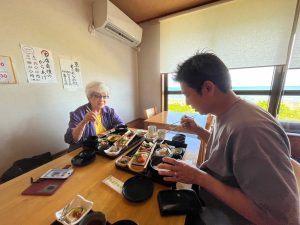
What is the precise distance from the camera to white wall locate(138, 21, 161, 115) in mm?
2762

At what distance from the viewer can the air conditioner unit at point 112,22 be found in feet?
6.13

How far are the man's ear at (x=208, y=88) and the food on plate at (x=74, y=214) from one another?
Result: 0.74 m

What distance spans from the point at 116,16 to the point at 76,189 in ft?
7.22

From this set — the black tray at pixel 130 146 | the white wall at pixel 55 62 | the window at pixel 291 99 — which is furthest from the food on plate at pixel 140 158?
the window at pixel 291 99

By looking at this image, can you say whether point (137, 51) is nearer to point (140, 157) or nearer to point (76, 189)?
point (140, 157)

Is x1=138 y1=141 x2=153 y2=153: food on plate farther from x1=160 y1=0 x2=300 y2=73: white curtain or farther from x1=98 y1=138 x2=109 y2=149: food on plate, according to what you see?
x1=160 y1=0 x2=300 y2=73: white curtain

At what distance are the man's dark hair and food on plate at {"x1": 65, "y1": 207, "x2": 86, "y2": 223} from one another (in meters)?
0.74

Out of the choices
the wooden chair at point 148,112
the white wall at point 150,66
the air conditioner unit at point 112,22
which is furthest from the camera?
the white wall at point 150,66

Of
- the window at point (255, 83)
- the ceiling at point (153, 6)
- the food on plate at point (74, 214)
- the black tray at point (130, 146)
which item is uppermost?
the ceiling at point (153, 6)

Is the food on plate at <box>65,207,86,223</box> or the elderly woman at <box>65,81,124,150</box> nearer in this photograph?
the food on plate at <box>65,207,86,223</box>

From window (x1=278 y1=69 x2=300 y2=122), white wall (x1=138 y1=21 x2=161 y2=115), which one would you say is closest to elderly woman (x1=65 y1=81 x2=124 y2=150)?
white wall (x1=138 y1=21 x2=161 y2=115)

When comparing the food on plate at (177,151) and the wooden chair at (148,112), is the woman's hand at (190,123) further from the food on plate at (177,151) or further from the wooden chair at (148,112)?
the wooden chair at (148,112)

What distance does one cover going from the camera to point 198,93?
717 millimetres

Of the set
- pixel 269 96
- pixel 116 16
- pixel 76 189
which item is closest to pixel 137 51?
pixel 116 16
